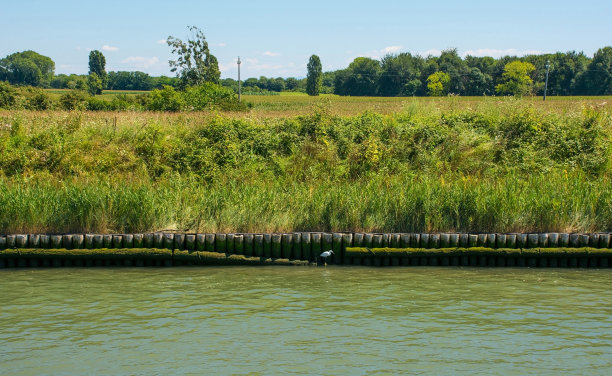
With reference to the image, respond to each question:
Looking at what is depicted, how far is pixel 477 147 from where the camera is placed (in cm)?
1633

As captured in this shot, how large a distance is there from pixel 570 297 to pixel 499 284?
105 centimetres

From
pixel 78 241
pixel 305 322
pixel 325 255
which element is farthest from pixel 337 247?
pixel 78 241

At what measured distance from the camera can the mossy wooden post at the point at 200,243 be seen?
1032cm

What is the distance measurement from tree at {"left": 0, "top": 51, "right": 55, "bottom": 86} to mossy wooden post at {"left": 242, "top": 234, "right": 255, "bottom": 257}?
112765 millimetres

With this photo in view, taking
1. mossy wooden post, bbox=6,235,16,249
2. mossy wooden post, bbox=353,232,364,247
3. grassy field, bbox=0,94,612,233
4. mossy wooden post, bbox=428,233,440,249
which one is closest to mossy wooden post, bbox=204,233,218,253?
grassy field, bbox=0,94,612,233

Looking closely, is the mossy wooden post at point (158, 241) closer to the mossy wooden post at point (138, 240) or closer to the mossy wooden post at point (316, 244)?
the mossy wooden post at point (138, 240)

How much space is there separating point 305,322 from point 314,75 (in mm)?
115680

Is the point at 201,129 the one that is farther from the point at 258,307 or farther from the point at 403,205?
the point at 258,307

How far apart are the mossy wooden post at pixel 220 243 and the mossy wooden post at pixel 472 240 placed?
4.13 metres

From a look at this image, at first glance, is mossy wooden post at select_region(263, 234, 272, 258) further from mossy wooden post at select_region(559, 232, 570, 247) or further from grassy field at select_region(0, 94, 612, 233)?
mossy wooden post at select_region(559, 232, 570, 247)

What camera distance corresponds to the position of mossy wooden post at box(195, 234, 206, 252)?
10.3m

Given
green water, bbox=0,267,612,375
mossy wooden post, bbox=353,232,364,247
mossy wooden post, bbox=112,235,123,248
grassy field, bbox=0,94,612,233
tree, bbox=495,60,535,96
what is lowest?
green water, bbox=0,267,612,375

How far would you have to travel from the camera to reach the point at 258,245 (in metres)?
10.4

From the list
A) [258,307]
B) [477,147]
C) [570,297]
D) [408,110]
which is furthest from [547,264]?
[408,110]
